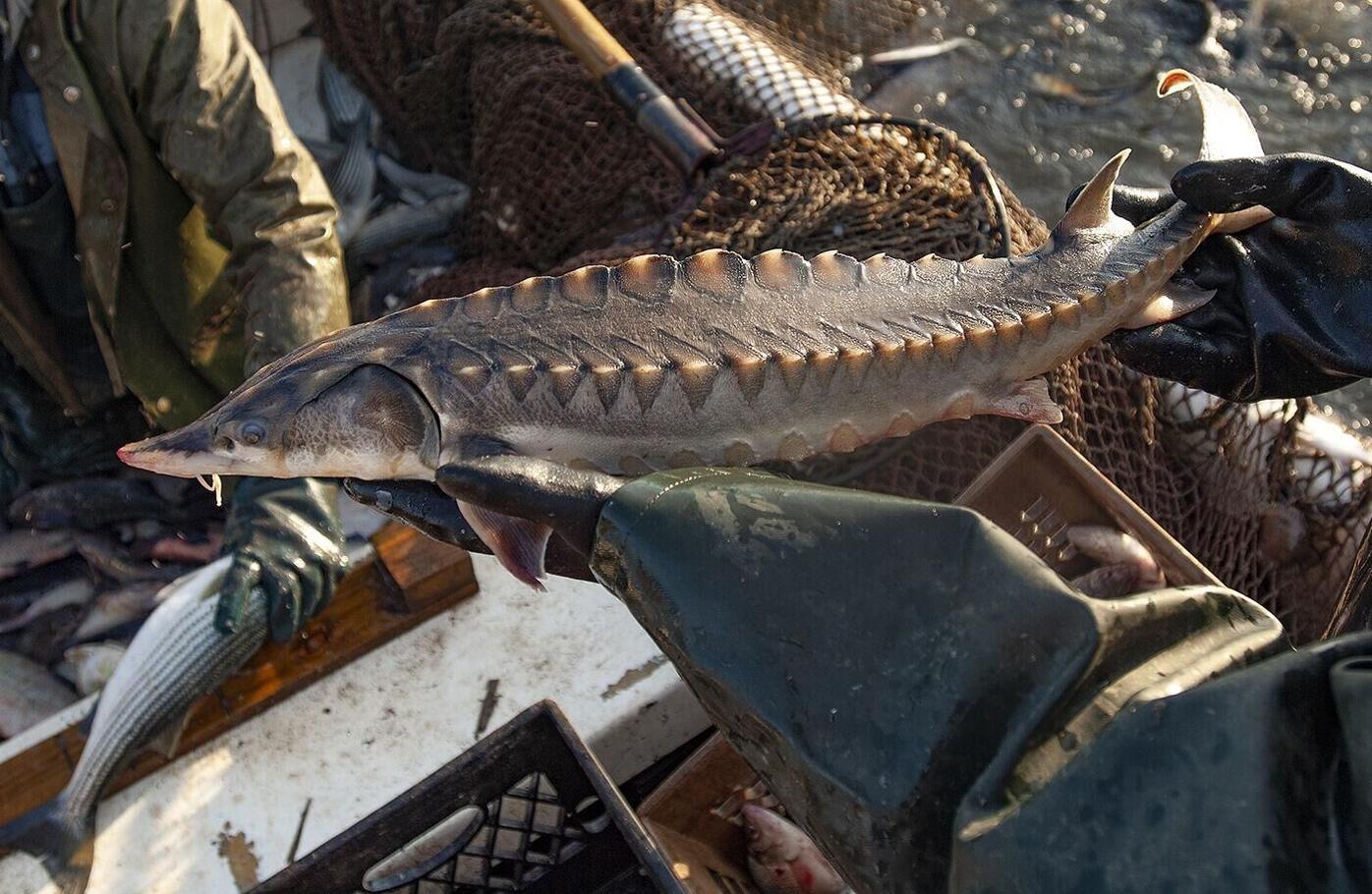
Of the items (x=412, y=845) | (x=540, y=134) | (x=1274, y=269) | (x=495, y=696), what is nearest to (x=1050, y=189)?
(x=540, y=134)

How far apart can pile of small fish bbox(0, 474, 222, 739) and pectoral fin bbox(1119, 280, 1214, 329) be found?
10.2 ft

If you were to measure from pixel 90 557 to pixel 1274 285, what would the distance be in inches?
146

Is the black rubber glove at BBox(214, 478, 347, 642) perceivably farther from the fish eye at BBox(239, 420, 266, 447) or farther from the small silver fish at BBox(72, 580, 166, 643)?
the fish eye at BBox(239, 420, 266, 447)

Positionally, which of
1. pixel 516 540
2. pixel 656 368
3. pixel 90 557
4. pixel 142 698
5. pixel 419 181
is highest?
pixel 656 368

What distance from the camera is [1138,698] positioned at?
1019mm

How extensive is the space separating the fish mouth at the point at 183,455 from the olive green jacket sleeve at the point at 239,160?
4.26 ft

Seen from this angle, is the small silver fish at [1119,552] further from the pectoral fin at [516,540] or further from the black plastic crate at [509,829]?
the pectoral fin at [516,540]

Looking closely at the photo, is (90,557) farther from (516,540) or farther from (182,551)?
(516,540)

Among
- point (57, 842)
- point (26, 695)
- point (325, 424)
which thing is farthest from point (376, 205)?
point (325, 424)

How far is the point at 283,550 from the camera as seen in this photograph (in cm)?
272

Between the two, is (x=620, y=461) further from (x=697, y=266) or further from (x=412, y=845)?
(x=412, y=845)

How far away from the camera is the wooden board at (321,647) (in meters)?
2.48

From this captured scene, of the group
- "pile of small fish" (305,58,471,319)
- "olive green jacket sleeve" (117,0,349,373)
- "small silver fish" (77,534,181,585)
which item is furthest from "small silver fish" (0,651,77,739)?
"pile of small fish" (305,58,471,319)

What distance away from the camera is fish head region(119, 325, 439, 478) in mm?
1720
